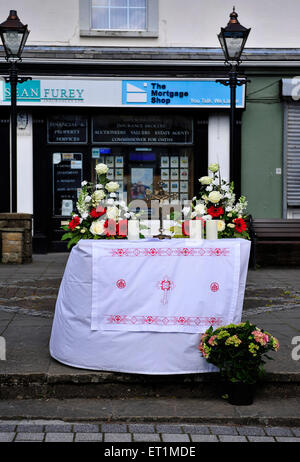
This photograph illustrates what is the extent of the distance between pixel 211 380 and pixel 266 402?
1.57 ft

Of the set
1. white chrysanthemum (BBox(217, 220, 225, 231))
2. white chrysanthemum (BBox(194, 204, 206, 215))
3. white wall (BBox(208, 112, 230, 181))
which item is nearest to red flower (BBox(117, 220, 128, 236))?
white chrysanthemum (BBox(194, 204, 206, 215))

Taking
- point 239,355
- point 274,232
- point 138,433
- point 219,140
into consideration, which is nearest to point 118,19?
point 219,140

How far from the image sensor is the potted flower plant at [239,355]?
15.5 ft

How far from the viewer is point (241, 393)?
488cm

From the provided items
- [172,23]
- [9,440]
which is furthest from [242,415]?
[172,23]

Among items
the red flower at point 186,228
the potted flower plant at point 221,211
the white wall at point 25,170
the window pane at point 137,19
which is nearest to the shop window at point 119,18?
the window pane at point 137,19

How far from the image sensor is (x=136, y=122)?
14.3 m

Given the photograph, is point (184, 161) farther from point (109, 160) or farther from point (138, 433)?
point (138, 433)

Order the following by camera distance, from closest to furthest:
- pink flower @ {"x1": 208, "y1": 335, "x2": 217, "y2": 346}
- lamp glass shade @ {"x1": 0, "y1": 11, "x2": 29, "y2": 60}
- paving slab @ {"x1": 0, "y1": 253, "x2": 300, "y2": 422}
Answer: paving slab @ {"x1": 0, "y1": 253, "x2": 300, "y2": 422}, pink flower @ {"x1": 208, "y1": 335, "x2": 217, "y2": 346}, lamp glass shade @ {"x1": 0, "y1": 11, "x2": 29, "y2": 60}

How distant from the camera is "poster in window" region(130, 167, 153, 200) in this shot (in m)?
14.5

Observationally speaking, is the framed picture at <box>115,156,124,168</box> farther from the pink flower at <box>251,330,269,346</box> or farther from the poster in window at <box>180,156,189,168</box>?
the pink flower at <box>251,330,269,346</box>

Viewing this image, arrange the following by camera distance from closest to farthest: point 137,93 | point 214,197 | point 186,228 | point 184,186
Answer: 1. point 186,228
2. point 214,197
3. point 137,93
4. point 184,186

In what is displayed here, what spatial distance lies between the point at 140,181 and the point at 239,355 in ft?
33.2
